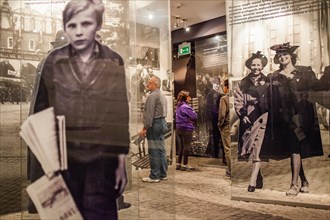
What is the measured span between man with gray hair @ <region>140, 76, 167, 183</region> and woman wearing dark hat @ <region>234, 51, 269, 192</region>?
1.74m

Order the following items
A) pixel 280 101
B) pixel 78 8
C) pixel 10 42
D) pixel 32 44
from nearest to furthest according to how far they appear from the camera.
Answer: pixel 78 8, pixel 32 44, pixel 10 42, pixel 280 101

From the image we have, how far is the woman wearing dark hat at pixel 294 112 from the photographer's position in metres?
3.97

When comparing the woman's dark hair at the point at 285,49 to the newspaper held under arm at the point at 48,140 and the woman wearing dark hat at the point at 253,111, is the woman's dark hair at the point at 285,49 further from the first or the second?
the newspaper held under arm at the point at 48,140

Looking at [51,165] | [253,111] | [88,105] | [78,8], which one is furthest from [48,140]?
[253,111]

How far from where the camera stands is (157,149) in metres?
3.02

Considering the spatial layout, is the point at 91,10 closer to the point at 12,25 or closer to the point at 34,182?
the point at 12,25

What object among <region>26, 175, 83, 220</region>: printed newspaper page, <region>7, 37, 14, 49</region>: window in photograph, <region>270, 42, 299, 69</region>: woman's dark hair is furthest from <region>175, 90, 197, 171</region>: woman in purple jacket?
<region>26, 175, 83, 220</region>: printed newspaper page

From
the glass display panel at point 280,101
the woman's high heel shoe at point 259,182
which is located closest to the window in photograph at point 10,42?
the glass display panel at point 280,101

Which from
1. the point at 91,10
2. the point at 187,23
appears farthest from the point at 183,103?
the point at 91,10

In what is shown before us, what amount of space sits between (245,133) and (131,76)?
90.0 inches

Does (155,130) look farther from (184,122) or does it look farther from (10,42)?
(184,122)

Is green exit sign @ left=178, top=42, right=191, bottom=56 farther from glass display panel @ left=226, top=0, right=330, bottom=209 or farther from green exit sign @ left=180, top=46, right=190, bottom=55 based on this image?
glass display panel @ left=226, top=0, right=330, bottom=209

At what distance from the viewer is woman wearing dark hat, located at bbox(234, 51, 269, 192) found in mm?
4383

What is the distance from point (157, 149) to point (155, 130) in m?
0.17
